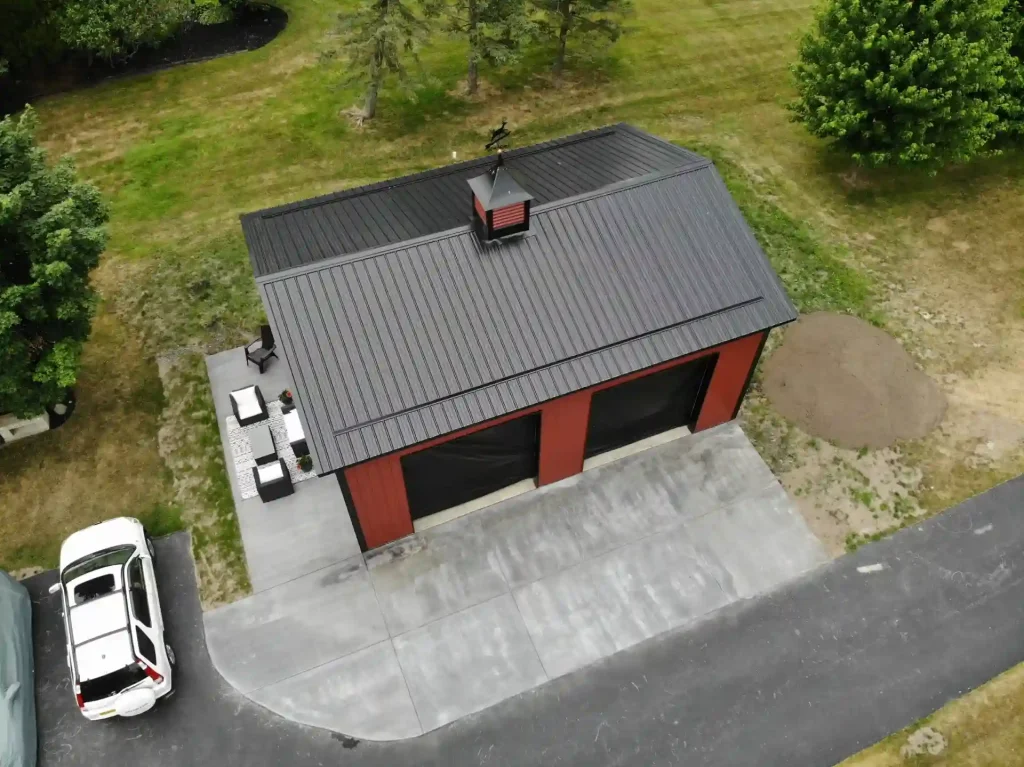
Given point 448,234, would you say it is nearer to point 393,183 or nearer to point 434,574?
point 393,183

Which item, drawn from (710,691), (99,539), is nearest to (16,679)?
(99,539)

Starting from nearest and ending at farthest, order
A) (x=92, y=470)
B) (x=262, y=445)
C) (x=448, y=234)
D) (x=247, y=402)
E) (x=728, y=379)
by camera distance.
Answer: (x=448, y=234), (x=728, y=379), (x=262, y=445), (x=92, y=470), (x=247, y=402)

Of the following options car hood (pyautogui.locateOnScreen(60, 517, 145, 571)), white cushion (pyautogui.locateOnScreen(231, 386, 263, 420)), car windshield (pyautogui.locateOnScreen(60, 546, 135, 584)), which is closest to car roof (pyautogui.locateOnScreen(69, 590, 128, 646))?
car windshield (pyautogui.locateOnScreen(60, 546, 135, 584))

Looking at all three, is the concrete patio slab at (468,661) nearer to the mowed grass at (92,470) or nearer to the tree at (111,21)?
the mowed grass at (92,470)

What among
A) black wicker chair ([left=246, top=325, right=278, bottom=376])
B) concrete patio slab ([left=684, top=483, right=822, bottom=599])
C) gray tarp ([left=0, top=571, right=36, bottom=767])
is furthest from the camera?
black wicker chair ([left=246, top=325, right=278, bottom=376])

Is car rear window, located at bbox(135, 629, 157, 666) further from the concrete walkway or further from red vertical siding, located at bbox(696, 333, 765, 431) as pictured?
red vertical siding, located at bbox(696, 333, 765, 431)

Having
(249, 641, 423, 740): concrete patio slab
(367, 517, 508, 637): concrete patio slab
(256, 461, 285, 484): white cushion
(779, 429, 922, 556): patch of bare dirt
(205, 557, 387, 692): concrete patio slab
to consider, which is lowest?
(249, 641, 423, 740): concrete patio slab
